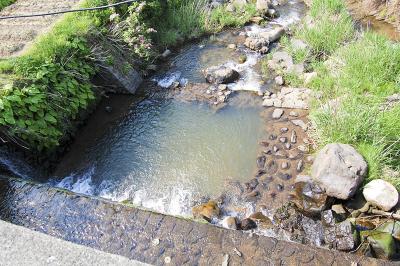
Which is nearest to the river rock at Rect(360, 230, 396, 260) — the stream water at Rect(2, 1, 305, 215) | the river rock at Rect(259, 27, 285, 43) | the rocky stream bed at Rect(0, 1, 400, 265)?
the rocky stream bed at Rect(0, 1, 400, 265)

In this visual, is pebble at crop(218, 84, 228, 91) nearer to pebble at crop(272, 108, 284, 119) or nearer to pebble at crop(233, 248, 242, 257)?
pebble at crop(272, 108, 284, 119)

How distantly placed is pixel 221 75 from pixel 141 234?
4.12 meters

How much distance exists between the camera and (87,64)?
22.2ft

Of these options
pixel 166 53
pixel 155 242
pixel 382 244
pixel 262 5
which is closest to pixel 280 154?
pixel 382 244

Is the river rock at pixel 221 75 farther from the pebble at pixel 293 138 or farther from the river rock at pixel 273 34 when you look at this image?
the pebble at pixel 293 138

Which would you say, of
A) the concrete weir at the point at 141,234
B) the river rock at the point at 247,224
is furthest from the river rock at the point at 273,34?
the concrete weir at the point at 141,234

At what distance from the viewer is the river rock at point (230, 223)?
4.95 meters

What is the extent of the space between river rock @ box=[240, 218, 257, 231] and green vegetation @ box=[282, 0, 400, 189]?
1.77 metres

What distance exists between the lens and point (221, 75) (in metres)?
7.63

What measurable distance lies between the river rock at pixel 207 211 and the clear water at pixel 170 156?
0.53 ft

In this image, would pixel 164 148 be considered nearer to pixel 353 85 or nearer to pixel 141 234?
pixel 141 234

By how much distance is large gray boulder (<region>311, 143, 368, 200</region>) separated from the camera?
5.04 m

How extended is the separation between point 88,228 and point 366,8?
860 cm

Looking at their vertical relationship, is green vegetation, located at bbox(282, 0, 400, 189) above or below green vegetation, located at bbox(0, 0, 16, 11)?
below
